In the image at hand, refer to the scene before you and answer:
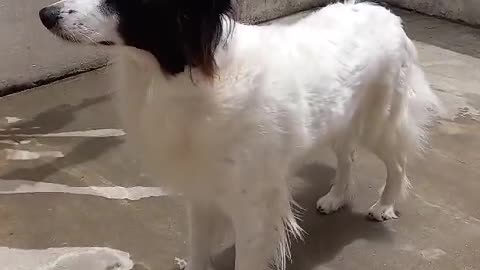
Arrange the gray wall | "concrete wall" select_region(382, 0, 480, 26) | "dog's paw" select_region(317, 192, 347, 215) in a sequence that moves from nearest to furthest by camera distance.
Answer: "dog's paw" select_region(317, 192, 347, 215) → the gray wall → "concrete wall" select_region(382, 0, 480, 26)

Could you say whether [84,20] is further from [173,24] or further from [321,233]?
[321,233]

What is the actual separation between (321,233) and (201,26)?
1138 millimetres

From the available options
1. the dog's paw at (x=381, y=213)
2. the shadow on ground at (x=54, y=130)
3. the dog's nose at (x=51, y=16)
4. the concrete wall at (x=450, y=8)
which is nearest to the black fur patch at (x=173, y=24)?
the dog's nose at (x=51, y=16)

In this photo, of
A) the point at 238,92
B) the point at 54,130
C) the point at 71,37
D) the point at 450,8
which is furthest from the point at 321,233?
the point at 450,8

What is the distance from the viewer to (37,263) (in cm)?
221

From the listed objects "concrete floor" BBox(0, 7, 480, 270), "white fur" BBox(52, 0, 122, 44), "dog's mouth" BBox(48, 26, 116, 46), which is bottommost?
"concrete floor" BBox(0, 7, 480, 270)

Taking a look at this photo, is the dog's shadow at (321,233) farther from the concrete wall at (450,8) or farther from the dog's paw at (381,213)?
the concrete wall at (450,8)

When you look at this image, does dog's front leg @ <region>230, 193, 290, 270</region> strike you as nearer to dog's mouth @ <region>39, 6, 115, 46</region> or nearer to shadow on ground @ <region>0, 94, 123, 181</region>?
dog's mouth @ <region>39, 6, 115, 46</region>

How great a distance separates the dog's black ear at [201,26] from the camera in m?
1.52

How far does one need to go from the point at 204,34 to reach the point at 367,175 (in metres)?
1.44

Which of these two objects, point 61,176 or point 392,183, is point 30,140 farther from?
point 392,183

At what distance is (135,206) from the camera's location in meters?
2.52

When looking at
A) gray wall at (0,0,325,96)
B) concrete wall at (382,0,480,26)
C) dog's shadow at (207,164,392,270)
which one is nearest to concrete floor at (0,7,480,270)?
dog's shadow at (207,164,392,270)

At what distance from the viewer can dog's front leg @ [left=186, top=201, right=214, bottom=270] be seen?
2.10m
